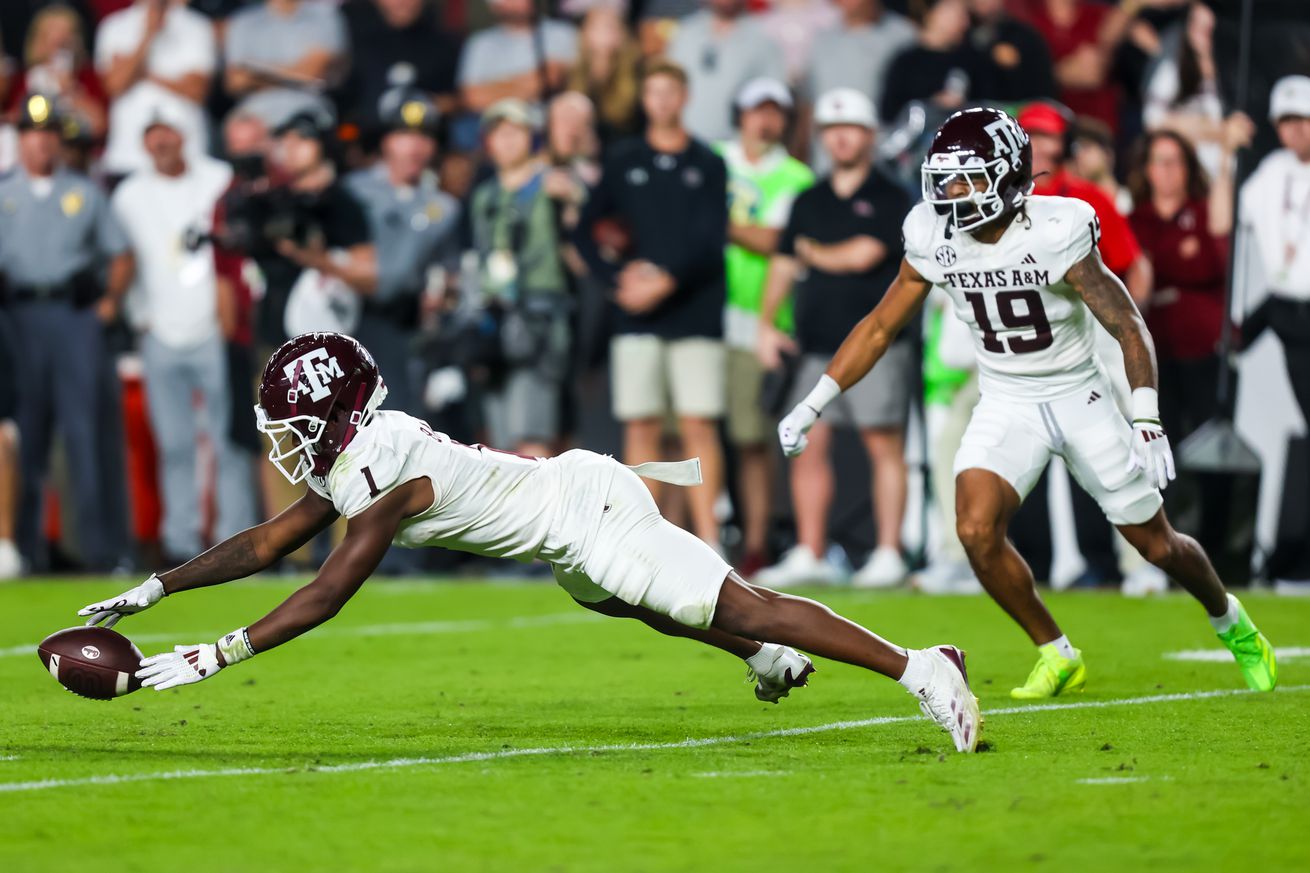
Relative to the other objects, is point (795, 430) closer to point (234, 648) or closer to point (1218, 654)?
point (234, 648)

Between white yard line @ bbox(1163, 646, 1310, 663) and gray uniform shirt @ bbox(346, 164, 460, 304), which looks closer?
white yard line @ bbox(1163, 646, 1310, 663)

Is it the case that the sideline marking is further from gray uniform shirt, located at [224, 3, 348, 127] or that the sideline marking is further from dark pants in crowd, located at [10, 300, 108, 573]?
gray uniform shirt, located at [224, 3, 348, 127]

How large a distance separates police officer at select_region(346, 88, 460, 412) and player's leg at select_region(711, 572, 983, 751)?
6642mm

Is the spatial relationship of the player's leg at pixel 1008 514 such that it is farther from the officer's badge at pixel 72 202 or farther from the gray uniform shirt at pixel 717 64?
the officer's badge at pixel 72 202

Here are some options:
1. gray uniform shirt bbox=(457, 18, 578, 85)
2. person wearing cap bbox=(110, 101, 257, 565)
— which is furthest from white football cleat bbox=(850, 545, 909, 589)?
gray uniform shirt bbox=(457, 18, 578, 85)

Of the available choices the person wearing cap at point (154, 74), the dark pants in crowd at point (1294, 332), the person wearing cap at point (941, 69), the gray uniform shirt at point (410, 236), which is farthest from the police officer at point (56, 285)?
the dark pants in crowd at point (1294, 332)

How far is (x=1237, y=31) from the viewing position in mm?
11523

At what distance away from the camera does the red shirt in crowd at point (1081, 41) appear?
12711 mm

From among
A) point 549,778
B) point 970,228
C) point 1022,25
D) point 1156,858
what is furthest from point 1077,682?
point 1022,25

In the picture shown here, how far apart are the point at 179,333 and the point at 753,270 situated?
3352 millimetres

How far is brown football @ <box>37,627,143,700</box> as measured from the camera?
5.64m

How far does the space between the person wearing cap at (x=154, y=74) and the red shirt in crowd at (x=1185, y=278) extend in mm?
5988

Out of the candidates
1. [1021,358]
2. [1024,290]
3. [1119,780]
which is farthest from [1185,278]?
[1119,780]

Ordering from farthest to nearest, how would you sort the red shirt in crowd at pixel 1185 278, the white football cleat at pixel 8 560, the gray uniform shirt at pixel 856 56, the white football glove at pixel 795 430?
the white football cleat at pixel 8 560
the gray uniform shirt at pixel 856 56
the red shirt in crowd at pixel 1185 278
the white football glove at pixel 795 430
